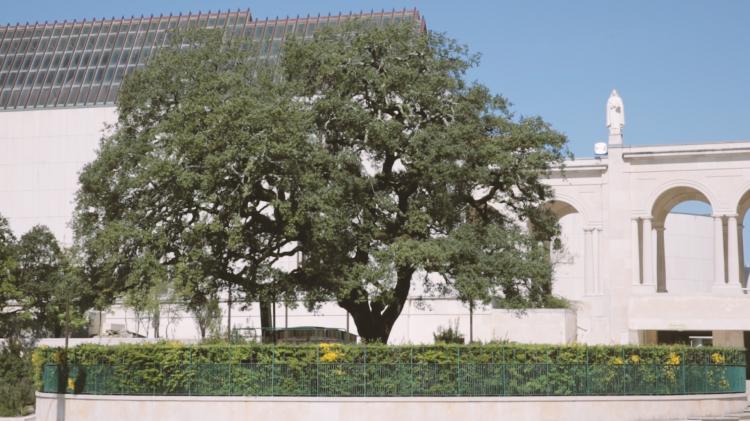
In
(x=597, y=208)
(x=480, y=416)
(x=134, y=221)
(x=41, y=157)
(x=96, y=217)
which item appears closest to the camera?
(x=480, y=416)

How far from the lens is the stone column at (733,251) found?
222ft

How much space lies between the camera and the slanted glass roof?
89.2 metres

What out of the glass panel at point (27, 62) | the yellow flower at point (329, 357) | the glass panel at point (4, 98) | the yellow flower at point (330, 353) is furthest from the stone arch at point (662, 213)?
the glass panel at point (4, 98)

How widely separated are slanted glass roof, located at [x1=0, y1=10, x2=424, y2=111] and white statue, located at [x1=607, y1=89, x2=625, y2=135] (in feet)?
74.1

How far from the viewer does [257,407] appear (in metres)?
34.1

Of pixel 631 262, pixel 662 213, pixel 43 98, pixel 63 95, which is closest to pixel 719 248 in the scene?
pixel 631 262

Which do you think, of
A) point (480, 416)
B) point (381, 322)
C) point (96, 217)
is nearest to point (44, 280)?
point (96, 217)

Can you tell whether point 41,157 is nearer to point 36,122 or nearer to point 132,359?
point 36,122

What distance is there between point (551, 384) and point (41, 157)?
67.6 metres

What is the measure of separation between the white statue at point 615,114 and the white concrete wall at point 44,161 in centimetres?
4308

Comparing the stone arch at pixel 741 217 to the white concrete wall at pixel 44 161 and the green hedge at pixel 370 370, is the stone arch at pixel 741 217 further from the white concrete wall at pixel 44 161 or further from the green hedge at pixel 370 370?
the white concrete wall at pixel 44 161

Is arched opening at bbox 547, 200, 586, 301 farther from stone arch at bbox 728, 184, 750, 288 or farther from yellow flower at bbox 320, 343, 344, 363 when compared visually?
yellow flower at bbox 320, 343, 344, 363

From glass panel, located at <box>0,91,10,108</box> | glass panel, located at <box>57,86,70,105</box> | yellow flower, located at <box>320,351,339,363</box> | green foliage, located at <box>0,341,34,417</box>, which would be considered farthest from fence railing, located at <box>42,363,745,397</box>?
glass panel, located at <box>0,91,10,108</box>

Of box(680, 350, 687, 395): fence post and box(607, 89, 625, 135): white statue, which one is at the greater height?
box(607, 89, 625, 135): white statue
